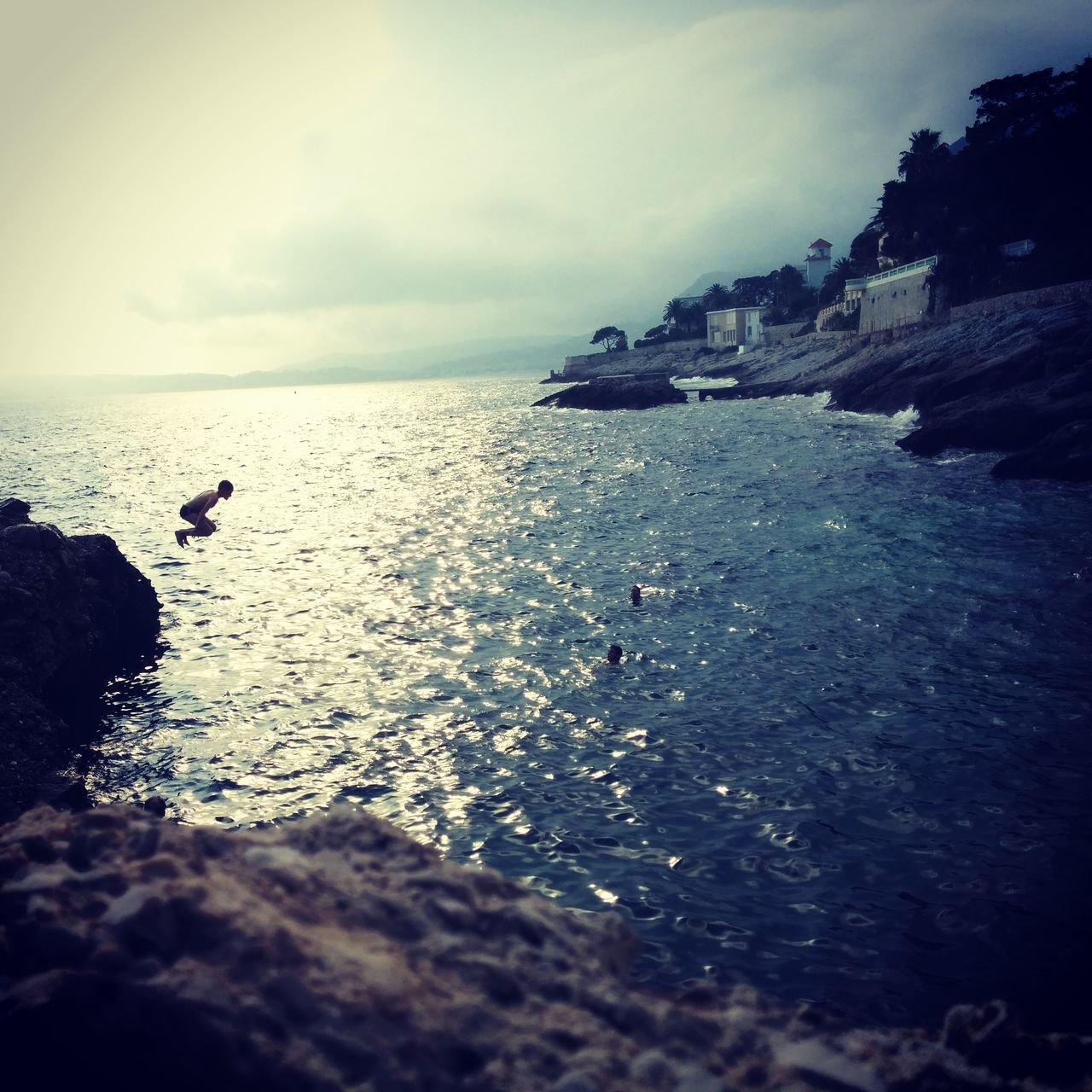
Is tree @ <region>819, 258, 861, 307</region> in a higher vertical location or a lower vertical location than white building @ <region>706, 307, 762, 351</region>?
higher

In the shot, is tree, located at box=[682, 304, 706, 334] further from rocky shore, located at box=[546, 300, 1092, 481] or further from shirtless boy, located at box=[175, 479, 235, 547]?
shirtless boy, located at box=[175, 479, 235, 547]

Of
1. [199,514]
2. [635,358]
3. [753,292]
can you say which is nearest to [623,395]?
[635,358]

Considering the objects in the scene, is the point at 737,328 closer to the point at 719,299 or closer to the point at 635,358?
the point at 719,299

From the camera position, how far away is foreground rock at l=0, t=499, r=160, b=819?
40.6 feet

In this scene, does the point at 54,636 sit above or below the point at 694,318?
below

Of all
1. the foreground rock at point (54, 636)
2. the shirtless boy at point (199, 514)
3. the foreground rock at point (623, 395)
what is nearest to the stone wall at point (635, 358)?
the foreground rock at point (623, 395)

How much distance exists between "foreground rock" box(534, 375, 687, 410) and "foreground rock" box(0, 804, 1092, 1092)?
97.2m

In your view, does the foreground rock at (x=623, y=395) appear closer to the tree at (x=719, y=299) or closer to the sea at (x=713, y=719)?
the sea at (x=713, y=719)

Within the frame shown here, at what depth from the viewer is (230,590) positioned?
25375 mm

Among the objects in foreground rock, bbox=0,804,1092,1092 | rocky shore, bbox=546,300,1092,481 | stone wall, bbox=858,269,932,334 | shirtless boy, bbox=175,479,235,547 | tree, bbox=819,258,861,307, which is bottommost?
foreground rock, bbox=0,804,1092,1092

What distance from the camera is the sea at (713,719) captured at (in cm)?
809

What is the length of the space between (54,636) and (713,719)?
1280cm

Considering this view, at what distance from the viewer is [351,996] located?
4133 millimetres

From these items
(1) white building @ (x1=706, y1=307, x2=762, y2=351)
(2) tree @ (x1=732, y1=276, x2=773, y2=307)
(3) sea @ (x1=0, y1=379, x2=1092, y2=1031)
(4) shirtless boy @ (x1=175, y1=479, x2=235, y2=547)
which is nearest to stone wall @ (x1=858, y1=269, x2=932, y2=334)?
(1) white building @ (x1=706, y1=307, x2=762, y2=351)
